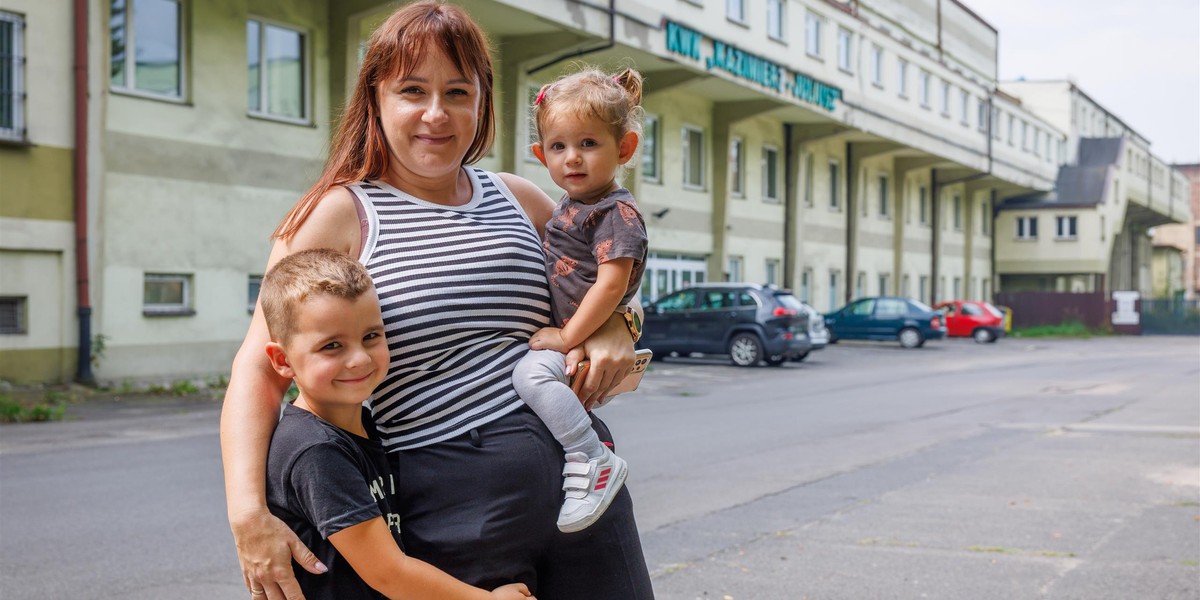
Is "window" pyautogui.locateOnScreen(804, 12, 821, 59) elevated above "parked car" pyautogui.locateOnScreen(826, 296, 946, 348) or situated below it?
above

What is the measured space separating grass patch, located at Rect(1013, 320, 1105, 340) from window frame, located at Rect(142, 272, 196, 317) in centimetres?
Answer: 3673

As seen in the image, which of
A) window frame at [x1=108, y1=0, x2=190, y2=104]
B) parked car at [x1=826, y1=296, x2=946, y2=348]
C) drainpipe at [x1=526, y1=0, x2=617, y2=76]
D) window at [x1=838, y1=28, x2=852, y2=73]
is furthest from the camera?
window at [x1=838, y1=28, x2=852, y2=73]

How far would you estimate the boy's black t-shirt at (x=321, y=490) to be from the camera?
2.14 meters

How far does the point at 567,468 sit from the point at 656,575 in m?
3.61

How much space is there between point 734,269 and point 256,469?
32432mm

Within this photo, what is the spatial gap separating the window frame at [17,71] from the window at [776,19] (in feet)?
67.0

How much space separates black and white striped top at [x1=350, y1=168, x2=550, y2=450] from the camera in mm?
2326

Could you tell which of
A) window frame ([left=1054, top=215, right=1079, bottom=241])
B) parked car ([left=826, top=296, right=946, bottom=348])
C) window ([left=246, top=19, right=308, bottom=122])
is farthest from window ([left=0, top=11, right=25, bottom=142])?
window frame ([left=1054, top=215, right=1079, bottom=241])

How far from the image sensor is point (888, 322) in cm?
3566

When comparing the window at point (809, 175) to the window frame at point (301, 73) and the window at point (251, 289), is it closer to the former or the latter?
the window frame at point (301, 73)

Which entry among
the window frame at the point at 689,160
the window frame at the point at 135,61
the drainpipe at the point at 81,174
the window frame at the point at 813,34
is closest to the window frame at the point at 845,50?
the window frame at the point at 813,34

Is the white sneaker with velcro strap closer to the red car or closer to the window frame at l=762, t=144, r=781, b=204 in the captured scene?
the window frame at l=762, t=144, r=781, b=204

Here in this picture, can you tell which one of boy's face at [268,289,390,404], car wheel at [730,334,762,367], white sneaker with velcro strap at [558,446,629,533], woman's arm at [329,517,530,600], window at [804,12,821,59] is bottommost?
car wheel at [730,334,762,367]

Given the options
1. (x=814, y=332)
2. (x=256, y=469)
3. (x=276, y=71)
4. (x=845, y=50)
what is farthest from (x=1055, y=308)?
(x=256, y=469)
